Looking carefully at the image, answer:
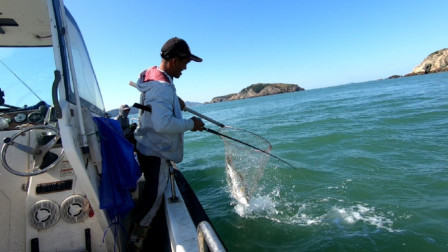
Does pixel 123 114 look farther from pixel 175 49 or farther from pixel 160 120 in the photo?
pixel 160 120

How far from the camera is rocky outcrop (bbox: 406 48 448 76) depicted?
94.1m

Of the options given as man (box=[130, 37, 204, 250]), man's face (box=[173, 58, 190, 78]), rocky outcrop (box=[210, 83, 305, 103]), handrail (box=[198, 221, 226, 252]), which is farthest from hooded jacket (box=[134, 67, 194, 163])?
rocky outcrop (box=[210, 83, 305, 103])

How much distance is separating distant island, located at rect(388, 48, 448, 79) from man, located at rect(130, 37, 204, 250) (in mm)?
122066

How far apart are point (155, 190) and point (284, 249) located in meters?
2.81

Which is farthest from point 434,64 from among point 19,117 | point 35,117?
point 19,117

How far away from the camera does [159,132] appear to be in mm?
2965

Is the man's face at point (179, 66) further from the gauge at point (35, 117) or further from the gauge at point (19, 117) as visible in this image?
the gauge at point (19, 117)

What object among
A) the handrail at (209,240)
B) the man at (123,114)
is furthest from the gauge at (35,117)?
the handrail at (209,240)

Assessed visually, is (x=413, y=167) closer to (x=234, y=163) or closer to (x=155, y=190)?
(x=234, y=163)

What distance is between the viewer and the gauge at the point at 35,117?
321 cm

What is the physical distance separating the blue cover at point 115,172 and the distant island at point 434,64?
12287 centimetres

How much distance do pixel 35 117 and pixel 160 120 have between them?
1751mm

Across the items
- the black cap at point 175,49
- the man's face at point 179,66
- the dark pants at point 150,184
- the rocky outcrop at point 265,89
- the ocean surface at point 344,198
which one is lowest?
the ocean surface at point 344,198

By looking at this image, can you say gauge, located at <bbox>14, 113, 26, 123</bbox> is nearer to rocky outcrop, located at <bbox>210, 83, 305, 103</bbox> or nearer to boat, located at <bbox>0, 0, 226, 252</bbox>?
boat, located at <bbox>0, 0, 226, 252</bbox>
